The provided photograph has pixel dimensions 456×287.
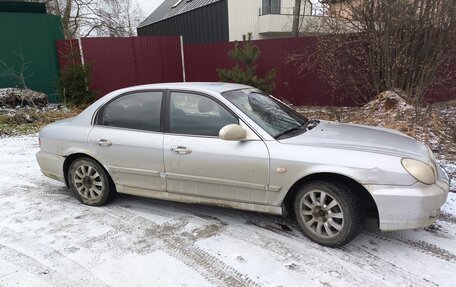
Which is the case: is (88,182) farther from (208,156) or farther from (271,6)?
(271,6)

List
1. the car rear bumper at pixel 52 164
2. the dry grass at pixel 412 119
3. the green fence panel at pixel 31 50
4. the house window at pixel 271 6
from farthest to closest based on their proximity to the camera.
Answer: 1. the house window at pixel 271 6
2. the green fence panel at pixel 31 50
3. the dry grass at pixel 412 119
4. the car rear bumper at pixel 52 164

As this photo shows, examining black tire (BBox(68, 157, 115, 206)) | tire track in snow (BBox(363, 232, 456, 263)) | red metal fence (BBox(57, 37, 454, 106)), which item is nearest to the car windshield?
tire track in snow (BBox(363, 232, 456, 263))

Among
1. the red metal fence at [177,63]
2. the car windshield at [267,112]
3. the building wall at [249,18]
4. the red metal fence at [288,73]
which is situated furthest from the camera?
the building wall at [249,18]

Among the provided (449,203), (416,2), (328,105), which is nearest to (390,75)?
(416,2)

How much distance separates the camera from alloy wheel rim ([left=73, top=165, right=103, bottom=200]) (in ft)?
14.0

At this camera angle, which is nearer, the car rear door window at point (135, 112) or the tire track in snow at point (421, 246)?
the tire track in snow at point (421, 246)

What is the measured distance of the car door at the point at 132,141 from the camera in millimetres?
3861

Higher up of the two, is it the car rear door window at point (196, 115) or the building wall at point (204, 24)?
the building wall at point (204, 24)

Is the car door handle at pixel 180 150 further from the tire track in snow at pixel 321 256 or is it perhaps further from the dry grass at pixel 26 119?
the dry grass at pixel 26 119

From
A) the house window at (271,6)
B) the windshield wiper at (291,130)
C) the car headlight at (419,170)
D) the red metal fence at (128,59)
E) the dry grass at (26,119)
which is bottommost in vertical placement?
the dry grass at (26,119)

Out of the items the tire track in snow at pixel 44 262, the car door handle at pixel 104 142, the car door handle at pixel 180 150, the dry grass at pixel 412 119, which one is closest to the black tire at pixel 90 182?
the car door handle at pixel 104 142

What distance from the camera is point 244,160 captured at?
3389 mm

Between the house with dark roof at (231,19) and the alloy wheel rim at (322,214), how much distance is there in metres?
19.6

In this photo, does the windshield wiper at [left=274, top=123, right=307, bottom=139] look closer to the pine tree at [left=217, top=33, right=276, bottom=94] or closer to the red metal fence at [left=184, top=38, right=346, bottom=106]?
the pine tree at [left=217, top=33, right=276, bottom=94]
